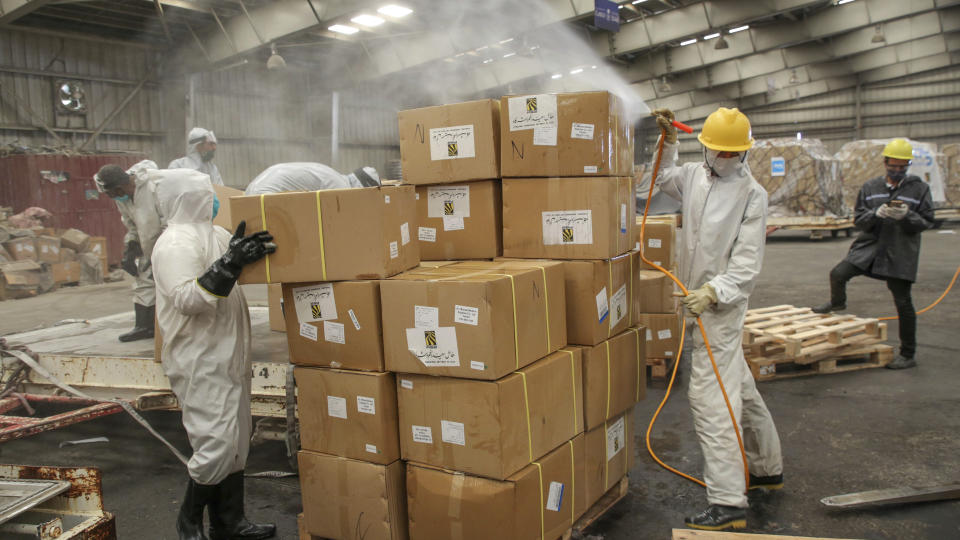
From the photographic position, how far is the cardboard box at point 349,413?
2.55m

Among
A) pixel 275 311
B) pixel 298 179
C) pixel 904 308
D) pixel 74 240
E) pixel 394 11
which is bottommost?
pixel 904 308

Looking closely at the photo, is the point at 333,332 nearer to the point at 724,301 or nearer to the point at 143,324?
the point at 724,301

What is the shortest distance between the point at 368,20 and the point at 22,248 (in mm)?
7056

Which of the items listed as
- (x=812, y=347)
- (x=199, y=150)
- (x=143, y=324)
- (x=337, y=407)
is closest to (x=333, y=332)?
(x=337, y=407)

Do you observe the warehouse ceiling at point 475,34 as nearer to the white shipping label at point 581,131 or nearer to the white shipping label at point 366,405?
the white shipping label at point 581,131

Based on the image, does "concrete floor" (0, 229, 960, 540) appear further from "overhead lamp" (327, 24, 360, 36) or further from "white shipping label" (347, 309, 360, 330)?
"overhead lamp" (327, 24, 360, 36)

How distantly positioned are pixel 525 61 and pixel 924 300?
777 centimetres

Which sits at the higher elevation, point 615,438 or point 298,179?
point 298,179

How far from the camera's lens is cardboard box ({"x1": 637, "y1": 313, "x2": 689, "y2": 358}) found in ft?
17.0

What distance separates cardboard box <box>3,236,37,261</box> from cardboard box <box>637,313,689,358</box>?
34.1 ft

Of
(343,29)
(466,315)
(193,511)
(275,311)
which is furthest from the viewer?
(343,29)

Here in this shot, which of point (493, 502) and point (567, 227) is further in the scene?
point (567, 227)

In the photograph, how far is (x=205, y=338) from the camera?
2.67 metres

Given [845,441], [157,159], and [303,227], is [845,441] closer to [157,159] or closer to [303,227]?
[303,227]
